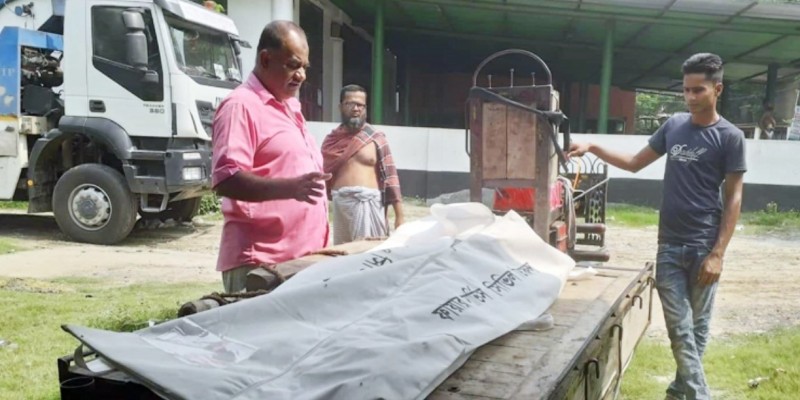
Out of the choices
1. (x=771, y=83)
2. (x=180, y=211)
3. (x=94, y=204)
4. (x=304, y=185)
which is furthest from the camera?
(x=771, y=83)

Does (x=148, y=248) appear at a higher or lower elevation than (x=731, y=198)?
lower

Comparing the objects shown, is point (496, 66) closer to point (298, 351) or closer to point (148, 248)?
point (148, 248)

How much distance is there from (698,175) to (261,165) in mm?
2220

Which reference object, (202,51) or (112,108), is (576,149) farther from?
(112,108)

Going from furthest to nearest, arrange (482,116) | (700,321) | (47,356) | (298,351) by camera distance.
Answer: (47,356) < (700,321) < (482,116) < (298,351)

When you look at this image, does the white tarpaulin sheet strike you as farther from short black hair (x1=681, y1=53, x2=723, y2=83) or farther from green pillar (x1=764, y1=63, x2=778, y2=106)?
green pillar (x1=764, y1=63, x2=778, y2=106)

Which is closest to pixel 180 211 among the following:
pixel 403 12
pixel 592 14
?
pixel 403 12

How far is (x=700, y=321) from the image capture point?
3449 mm

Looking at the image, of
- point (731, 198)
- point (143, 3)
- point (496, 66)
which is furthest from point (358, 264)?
Answer: point (496, 66)

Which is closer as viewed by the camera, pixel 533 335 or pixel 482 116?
pixel 533 335

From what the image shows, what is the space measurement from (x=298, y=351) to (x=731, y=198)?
101 inches

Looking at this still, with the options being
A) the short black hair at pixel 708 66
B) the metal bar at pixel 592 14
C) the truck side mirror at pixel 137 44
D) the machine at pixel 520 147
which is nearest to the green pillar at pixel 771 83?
the metal bar at pixel 592 14

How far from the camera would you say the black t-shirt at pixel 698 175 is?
3.30 metres

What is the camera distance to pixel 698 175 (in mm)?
3361
